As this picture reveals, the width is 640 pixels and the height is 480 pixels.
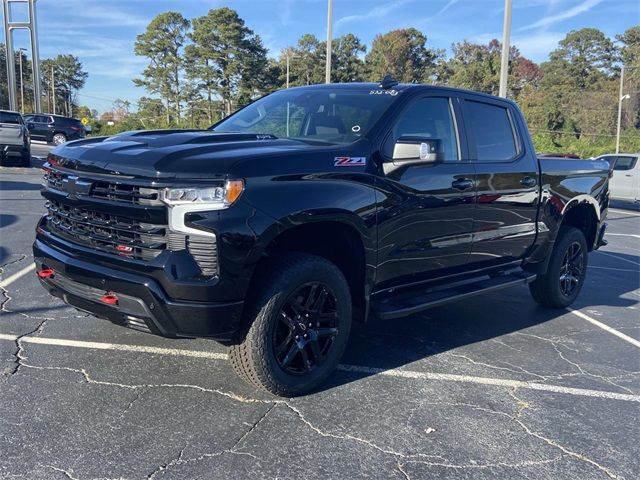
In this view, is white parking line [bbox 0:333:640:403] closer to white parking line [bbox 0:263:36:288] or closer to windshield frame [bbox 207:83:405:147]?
white parking line [bbox 0:263:36:288]

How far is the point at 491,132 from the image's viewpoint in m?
5.29

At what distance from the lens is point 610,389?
14.0ft

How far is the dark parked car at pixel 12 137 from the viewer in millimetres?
17297

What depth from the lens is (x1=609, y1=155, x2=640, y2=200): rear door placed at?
695 inches

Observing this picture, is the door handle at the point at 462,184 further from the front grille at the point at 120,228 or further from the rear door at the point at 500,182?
the front grille at the point at 120,228

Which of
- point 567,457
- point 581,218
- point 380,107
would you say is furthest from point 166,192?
point 581,218

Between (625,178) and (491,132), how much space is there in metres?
14.7

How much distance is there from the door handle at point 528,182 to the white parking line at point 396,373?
1.93 metres

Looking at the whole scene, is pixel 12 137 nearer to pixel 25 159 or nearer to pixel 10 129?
pixel 10 129

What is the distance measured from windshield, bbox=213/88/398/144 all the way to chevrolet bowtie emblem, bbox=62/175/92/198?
4.96ft

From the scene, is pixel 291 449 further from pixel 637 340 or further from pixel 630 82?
pixel 630 82

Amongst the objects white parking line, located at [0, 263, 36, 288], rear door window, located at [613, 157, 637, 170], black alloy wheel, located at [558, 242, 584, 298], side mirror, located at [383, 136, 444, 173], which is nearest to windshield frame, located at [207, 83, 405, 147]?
side mirror, located at [383, 136, 444, 173]

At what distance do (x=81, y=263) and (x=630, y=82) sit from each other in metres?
62.2

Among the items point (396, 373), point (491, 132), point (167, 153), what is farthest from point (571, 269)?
point (167, 153)
